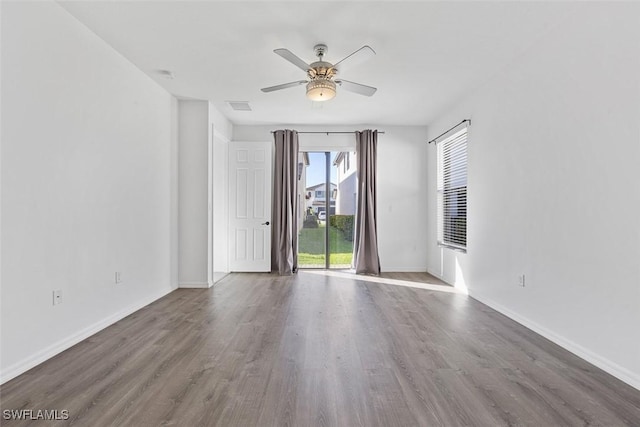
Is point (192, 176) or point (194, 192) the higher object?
point (192, 176)

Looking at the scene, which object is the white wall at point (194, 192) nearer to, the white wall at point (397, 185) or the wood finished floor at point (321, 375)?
the wood finished floor at point (321, 375)

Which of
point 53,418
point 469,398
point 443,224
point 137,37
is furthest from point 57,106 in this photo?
point 443,224

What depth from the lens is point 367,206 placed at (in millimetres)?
5754

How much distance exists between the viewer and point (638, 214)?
80.4 inches

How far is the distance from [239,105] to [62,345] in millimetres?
3497

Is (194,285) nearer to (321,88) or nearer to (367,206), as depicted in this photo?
(367,206)

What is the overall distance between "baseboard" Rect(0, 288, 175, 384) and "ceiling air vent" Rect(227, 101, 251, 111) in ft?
9.20

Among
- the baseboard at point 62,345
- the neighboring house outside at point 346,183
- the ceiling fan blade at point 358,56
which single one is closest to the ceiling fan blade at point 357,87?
the ceiling fan blade at point 358,56

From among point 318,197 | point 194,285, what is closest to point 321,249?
point 318,197

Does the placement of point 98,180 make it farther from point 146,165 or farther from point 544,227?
point 544,227

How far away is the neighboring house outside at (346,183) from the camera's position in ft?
20.1

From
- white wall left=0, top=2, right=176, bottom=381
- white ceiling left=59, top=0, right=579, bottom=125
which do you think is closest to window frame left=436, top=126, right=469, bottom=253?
white ceiling left=59, top=0, right=579, bottom=125

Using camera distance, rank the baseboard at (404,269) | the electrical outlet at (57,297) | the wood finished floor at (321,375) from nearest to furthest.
Answer: the wood finished floor at (321,375) → the electrical outlet at (57,297) → the baseboard at (404,269)

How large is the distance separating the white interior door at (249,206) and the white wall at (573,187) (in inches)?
135
